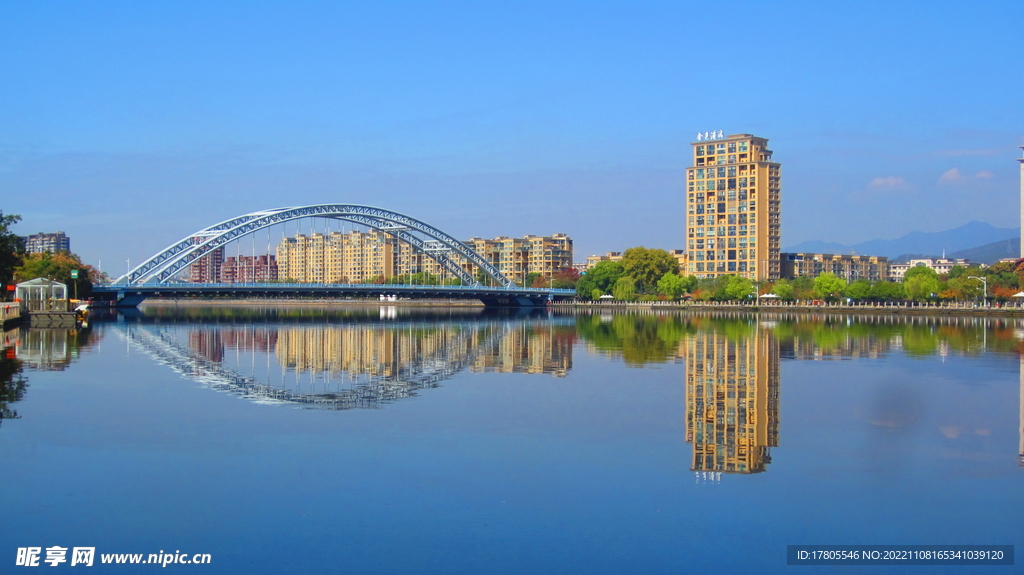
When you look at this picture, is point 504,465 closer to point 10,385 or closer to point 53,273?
point 10,385

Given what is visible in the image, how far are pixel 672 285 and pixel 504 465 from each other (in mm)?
91954

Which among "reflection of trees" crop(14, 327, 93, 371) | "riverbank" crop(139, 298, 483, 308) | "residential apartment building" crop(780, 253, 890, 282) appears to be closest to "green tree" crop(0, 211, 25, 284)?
"reflection of trees" crop(14, 327, 93, 371)

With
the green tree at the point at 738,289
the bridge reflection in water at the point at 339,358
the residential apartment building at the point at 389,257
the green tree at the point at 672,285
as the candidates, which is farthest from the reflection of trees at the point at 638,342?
the residential apartment building at the point at 389,257

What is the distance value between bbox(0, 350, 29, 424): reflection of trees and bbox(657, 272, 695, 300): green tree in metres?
81.7

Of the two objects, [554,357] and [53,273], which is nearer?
[554,357]

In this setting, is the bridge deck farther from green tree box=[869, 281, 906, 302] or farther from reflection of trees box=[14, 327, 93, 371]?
green tree box=[869, 281, 906, 302]

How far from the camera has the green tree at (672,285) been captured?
103 m

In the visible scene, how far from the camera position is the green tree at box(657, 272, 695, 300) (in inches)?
4070

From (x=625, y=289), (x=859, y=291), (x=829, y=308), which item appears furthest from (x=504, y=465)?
(x=625, y=289)

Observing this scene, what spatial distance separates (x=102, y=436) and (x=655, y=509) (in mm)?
9687

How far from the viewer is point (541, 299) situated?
372ft

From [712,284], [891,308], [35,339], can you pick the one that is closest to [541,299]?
[712,284]

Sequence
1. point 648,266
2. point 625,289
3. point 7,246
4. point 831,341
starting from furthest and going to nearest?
1. point 648,266
2. point 625,289
3. point 7,246
4. point 831,341

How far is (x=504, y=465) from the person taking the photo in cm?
1330
